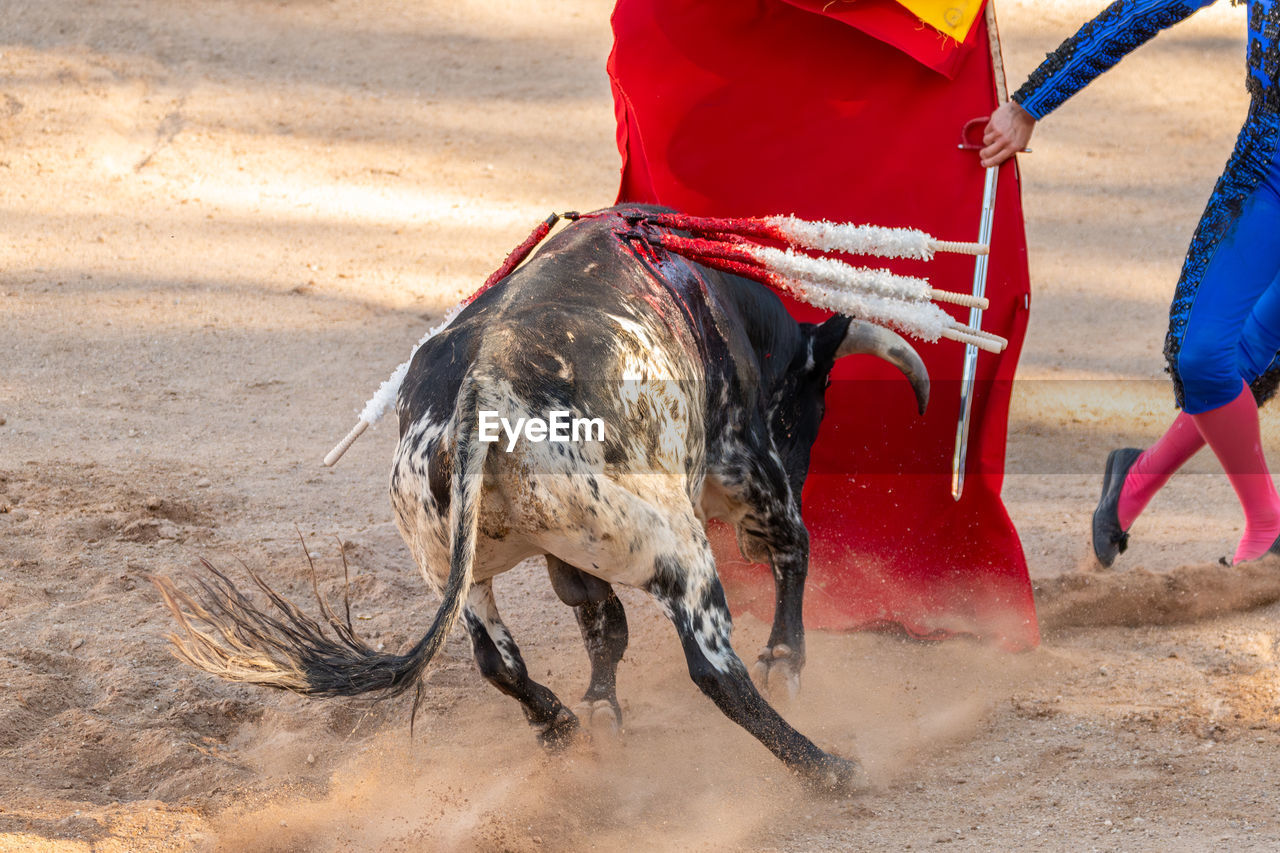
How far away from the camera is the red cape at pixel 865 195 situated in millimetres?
3846

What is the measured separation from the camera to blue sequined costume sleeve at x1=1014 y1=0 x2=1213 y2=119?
11.1 feet

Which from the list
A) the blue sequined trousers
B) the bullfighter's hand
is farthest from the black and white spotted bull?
the blue sequined trousers

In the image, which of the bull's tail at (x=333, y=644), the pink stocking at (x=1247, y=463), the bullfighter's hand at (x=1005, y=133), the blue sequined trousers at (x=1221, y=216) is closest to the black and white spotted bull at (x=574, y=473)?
the bull's tail at (x=333, y=644)

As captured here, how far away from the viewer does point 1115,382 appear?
5934 millimetres

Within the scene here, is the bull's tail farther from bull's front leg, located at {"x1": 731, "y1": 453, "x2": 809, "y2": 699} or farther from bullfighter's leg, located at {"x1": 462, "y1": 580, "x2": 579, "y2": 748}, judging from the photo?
bull's front leg, located at {"x1": 731, "y1": 453, "x2": 809, "y2": 699}

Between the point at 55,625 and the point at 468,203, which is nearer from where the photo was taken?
the point at 55,625

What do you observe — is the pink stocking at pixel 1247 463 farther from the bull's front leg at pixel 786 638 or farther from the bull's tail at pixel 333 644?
the bull's tail at pixel 333 644

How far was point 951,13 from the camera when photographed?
3.70 m

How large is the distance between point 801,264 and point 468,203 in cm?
483

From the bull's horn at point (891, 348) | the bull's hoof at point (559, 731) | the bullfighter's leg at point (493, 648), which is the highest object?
the bull's horn at point (891, 348)

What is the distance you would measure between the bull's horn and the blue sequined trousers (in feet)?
2.11

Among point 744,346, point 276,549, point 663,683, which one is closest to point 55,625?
point 276,549

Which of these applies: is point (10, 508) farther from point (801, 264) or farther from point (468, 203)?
point (468, 203)

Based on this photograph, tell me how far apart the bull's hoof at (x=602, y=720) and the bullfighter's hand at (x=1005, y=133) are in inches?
72.8
